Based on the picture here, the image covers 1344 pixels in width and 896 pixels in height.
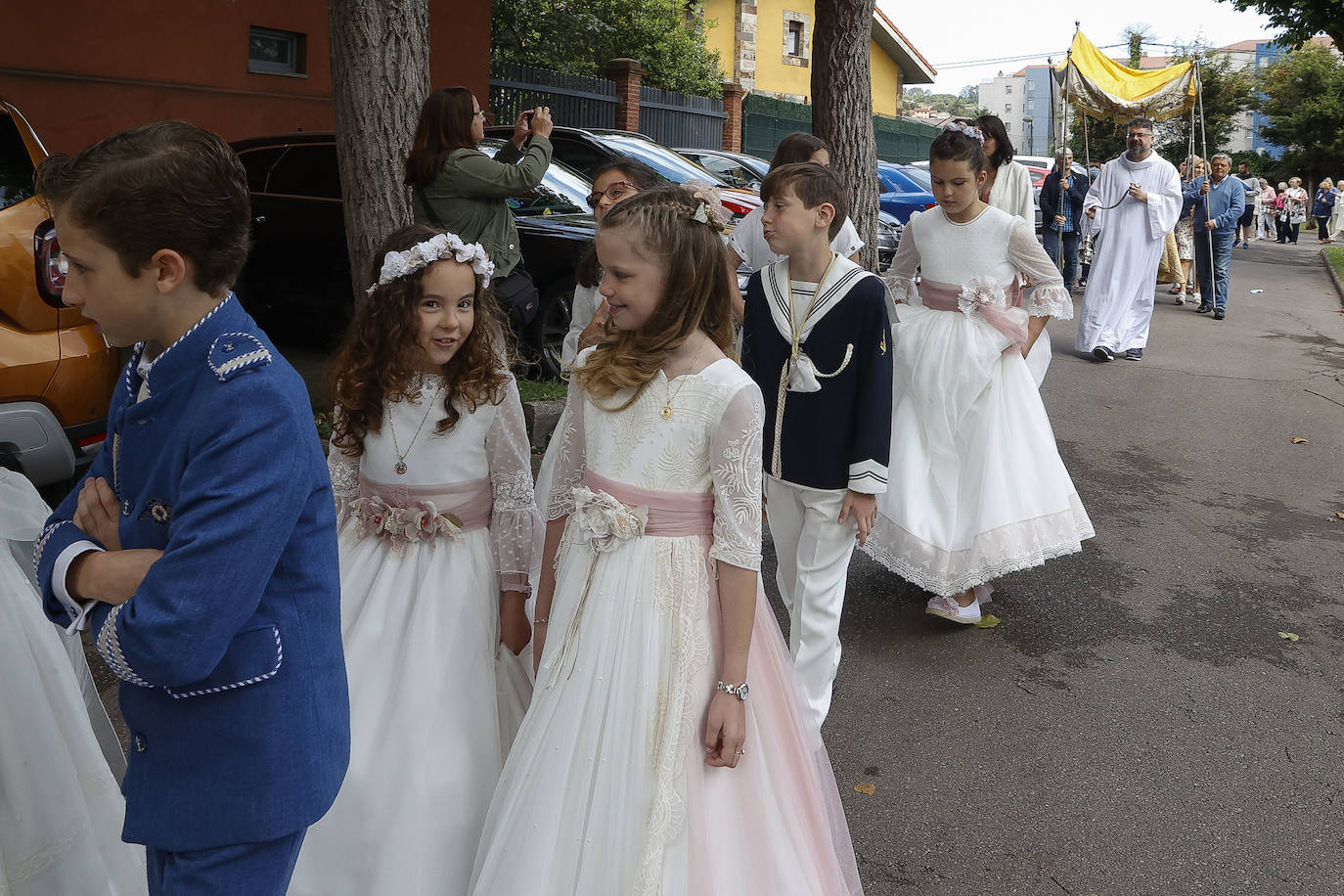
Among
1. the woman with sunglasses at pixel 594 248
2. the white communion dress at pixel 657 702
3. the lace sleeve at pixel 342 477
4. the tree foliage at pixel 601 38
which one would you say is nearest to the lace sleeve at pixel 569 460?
the white communion dress at pixel 657 702

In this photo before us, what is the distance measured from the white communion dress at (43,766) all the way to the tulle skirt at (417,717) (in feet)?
1.40

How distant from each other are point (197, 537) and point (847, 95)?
22.9 ft

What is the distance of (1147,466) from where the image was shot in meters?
8.14

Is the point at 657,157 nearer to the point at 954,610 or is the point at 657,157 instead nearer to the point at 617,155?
the point at 617,155

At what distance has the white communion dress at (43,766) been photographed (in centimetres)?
245

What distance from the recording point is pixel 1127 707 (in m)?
4.54

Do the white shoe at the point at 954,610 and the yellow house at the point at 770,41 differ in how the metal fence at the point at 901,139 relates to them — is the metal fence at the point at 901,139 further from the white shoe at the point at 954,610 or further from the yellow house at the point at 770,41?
the white shoe at the point at 954,610

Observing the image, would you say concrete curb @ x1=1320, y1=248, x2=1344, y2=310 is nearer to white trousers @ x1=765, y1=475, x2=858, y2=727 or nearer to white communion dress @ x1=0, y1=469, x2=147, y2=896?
white trousers @ x1=765, y1=475, x2=858, y2=727

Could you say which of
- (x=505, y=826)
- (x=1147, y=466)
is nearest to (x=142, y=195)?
(x=505, y=826)

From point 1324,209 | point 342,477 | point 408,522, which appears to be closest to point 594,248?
point 342,477

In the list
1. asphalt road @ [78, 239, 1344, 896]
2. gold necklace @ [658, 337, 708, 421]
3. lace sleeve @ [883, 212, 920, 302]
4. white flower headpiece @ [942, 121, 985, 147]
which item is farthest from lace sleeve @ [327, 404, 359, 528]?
lace sleeve @ [883, 212, 920, 302]

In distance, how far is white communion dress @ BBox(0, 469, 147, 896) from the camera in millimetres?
2445

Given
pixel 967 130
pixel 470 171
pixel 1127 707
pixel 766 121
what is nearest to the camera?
pixel 1127 707

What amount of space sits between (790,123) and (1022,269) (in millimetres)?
25969
